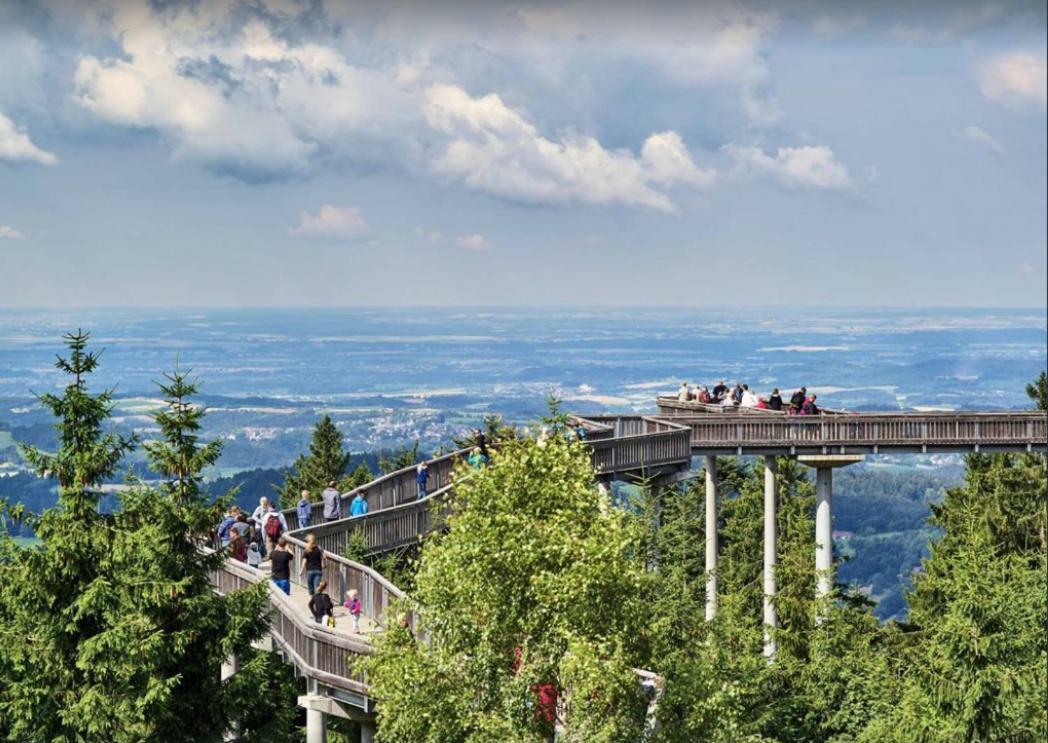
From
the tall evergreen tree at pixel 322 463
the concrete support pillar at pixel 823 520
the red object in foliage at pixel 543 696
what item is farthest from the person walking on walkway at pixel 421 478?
the tall evergreen tree at pixel 322 463

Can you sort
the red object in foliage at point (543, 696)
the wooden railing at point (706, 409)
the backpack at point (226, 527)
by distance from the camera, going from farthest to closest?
1. the wooden railing at point (706, 409)
2. the backpack at point (226, 527)
3. the red object in foliage at point (543, 696)

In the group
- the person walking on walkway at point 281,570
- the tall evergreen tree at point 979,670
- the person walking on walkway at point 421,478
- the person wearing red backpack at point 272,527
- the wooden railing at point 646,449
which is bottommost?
the tall evergreen tree at point 979,670

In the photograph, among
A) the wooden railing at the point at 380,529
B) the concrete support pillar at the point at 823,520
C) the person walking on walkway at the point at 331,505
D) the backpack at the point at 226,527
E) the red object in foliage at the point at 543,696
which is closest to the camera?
the red object in foliage at the point at 543,696

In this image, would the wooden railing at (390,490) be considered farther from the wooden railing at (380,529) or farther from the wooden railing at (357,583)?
the wooden railing at (357,583)

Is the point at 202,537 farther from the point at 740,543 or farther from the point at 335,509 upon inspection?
the point at 740,543

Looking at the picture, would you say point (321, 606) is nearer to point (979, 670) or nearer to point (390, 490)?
point (979, 670)

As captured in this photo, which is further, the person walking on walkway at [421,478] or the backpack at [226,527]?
the person walking on walkway at [421,478]

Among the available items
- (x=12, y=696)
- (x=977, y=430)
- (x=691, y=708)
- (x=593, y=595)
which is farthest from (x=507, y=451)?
(x=977, y=430)
